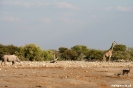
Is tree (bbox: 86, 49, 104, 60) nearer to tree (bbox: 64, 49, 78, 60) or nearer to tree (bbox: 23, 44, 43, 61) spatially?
tree (bbox: 64, 49, 78, 60)

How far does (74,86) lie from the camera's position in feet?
48.0

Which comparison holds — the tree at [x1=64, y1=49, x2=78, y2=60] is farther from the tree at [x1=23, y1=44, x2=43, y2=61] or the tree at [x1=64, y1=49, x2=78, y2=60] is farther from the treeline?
the tree at [x1=23, y1=44, x2=43, y2=61]

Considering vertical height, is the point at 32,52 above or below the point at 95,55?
above

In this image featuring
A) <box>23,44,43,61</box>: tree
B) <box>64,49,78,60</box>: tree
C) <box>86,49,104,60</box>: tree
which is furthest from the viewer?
<box>64,49,78,60</box>: tree

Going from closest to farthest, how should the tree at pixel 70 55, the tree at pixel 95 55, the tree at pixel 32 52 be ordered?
the tree at pixel 32 52, the tree at pixel 95 55, the tree at pixel 70 55

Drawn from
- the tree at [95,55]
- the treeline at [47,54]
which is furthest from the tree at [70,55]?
the tree at [95,55]

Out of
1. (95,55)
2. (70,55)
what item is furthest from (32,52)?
(95,55)

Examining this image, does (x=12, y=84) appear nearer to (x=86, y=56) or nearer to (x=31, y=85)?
(x=31, y=85)

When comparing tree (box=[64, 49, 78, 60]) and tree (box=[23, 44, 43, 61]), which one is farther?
tree (box=[64, 49, 78, 60])

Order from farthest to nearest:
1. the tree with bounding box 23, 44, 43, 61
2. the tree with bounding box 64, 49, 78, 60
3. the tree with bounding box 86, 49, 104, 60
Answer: the tree with bounding box 64, 49, 78, 60, the tree with bounding box 86, 49, 104, 60, the tree with bounding box 23, 44, 43, 61

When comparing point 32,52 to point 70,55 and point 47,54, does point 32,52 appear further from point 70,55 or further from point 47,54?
point 70,55

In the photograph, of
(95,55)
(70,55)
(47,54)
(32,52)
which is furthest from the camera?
(70,55)

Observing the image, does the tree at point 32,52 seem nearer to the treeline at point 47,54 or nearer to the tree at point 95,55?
the treeline at point 47,54

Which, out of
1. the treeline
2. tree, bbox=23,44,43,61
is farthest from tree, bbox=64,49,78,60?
tree, bbox=23,44,43,61
